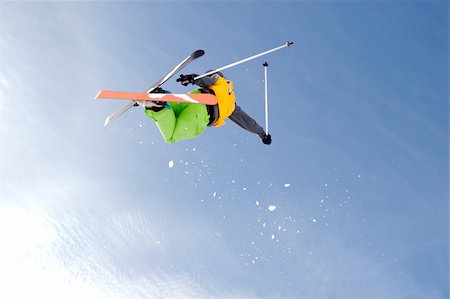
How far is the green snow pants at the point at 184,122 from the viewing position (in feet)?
32.5

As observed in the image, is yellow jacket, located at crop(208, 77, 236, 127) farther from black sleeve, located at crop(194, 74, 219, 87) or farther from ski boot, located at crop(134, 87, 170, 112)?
ski boot, located at crop(134, 87, 170, 112)

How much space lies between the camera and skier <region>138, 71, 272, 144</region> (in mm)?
9695

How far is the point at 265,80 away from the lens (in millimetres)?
12180

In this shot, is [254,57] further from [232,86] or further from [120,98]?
[120,98]

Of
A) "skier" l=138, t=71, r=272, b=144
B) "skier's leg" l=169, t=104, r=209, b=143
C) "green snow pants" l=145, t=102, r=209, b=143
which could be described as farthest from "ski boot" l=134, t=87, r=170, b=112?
"skier's leg" l=169, t=104, r=209, b=143

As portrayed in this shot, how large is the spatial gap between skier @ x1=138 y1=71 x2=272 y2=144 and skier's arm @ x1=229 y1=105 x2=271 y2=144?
15.3 inches

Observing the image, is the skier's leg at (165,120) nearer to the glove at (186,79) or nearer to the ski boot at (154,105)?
the ski boot at (154,105)

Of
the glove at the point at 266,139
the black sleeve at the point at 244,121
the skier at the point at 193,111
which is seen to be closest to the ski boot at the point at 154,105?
the skier at the point at 193,111

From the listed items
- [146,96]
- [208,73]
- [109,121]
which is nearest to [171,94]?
[146,96]

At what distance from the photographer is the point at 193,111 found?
10.2m

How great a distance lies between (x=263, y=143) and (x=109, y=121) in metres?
3.36

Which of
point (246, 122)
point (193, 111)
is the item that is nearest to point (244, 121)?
point (246, 122)

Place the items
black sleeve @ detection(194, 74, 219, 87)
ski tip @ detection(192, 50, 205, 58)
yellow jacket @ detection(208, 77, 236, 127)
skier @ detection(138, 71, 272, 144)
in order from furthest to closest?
yellow jacket @ detection(208, 77, 236, 127)
black sleeve @ detection(194, 74, 219, 87)
ski tip @ detection(192, 50, 205, 58)
skier @ detection(138, 71, 272, 144)

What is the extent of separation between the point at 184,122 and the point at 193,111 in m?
0.26
